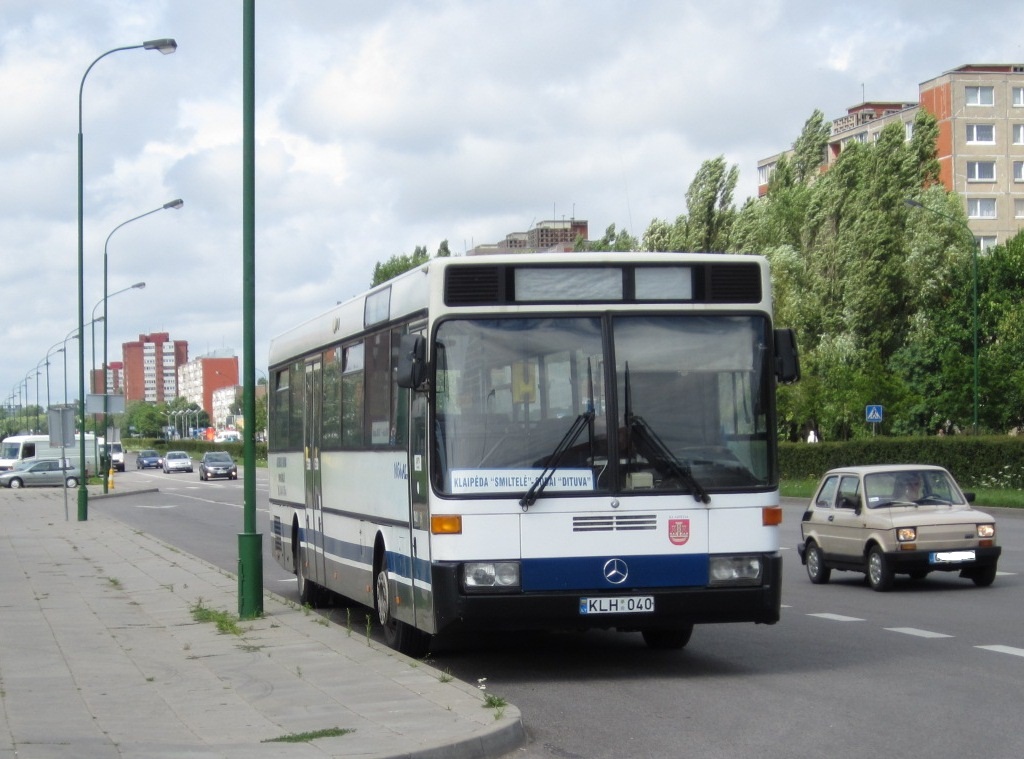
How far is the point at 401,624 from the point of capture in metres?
12.3

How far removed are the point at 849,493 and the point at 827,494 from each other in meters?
0.61

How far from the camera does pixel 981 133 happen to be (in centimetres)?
10000

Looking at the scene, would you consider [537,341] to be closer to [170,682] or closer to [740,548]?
[740,548]

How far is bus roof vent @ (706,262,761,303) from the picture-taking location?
11375 millimetres

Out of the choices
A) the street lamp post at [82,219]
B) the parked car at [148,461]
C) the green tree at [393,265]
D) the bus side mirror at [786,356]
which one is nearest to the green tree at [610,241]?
the green tree at [393,265]

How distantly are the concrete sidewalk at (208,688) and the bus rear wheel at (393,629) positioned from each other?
0.18 metres

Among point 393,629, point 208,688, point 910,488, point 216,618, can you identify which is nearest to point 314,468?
point 216,618

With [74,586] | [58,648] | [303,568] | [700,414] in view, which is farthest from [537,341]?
[74,586]

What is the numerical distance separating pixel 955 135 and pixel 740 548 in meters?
93.8

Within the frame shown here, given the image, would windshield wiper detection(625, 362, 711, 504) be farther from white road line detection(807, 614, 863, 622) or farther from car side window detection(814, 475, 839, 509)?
car side window detection(814, 475, 839, 509)

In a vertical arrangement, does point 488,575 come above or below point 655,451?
below

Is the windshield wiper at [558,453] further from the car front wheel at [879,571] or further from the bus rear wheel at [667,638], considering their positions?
the car front wheel at [879,571]

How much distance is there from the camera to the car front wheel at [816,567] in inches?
770

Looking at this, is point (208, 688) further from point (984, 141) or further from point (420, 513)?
point (984, 141)
